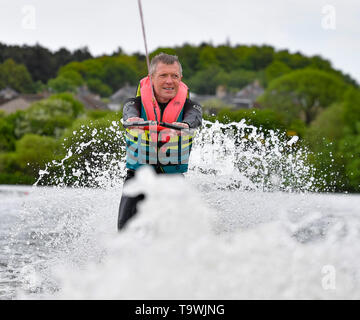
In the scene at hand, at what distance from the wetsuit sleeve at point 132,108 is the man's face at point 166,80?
0.66 feet

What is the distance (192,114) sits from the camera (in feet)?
17.6

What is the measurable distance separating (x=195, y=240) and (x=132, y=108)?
2018 millimetres

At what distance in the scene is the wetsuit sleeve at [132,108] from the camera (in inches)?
209

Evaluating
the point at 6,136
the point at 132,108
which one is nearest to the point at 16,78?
the point at 6,136

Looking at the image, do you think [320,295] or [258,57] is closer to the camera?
[320,295]

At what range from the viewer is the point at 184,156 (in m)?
5.45

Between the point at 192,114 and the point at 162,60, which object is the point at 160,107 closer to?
the point at 192,114

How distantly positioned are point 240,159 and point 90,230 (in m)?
3.05

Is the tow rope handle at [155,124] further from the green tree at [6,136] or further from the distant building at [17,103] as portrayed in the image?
the distant building at [17,103]

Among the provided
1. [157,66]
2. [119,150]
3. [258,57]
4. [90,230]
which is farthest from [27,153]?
[258,57]

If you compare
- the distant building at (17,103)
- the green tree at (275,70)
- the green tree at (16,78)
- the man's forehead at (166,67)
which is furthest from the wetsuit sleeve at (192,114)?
the green tree at (275,70)

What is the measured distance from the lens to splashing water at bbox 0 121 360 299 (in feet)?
11.3

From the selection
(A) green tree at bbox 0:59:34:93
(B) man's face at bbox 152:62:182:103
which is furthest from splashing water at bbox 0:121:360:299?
→ (A) green tree at bbox 0:59:34:93
